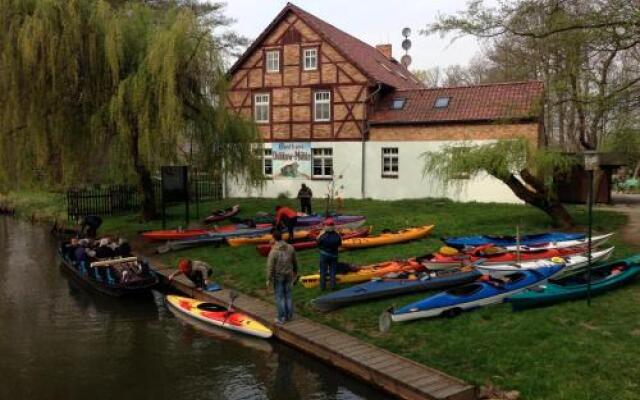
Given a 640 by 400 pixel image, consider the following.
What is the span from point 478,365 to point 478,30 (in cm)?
940

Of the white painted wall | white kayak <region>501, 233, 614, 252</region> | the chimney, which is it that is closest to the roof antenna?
the chimney

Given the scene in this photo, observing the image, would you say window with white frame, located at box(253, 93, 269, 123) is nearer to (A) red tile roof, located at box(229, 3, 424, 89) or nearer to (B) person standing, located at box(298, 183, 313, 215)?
(A) red tile roof, located at box(229, 3, 424, 89)

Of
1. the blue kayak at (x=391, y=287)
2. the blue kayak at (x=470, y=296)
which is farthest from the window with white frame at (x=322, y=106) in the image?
the blue kayak at (x=470, y=296)

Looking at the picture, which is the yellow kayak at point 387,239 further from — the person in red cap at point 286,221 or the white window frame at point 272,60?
the white window frame at point 272,60

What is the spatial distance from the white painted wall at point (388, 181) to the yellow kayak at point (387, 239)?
7651 mm

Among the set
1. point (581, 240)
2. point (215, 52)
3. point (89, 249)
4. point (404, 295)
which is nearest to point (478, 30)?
point (581, 240)

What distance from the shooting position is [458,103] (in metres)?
24.6

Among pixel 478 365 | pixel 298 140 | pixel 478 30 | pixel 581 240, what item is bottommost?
pixel 478 365

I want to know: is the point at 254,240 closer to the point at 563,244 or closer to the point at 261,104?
the point at 563,244

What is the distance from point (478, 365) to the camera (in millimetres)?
7785

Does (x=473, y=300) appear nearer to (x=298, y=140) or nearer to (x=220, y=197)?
(x=298, y=140)

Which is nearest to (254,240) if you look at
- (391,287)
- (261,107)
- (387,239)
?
(387,239)

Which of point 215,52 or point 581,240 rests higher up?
point 215,52

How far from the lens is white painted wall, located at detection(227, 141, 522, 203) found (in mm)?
23609
